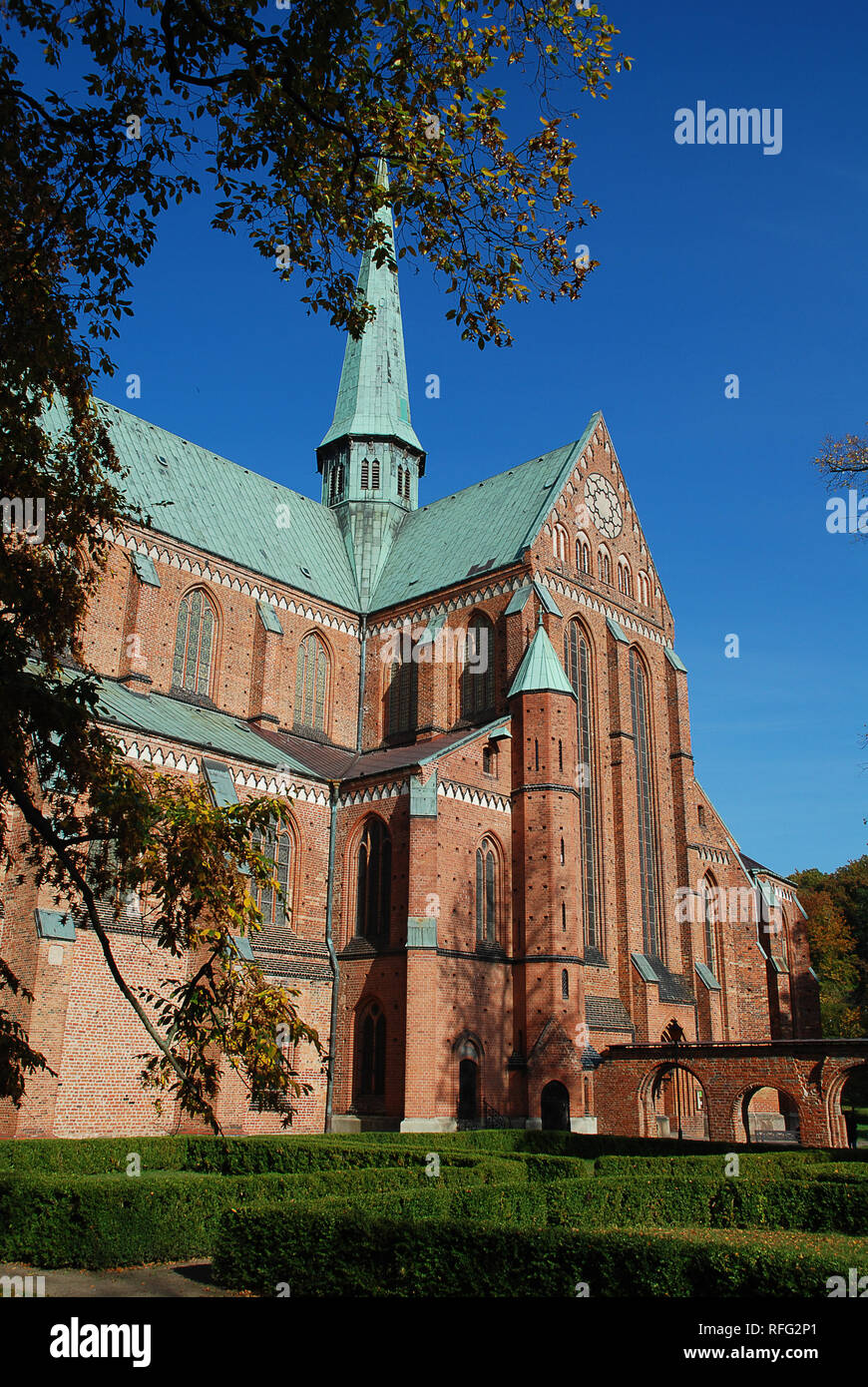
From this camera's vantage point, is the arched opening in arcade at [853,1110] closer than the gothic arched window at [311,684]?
Yes

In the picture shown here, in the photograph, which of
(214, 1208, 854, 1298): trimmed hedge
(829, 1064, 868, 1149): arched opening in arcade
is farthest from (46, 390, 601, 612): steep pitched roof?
(214, 1208, 854, 1298): trimmed hedge

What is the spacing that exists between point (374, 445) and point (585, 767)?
58.0ft

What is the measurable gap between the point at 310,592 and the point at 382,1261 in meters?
30.4

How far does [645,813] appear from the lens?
127 ft

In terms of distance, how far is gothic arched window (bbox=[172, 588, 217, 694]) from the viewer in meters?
34.3

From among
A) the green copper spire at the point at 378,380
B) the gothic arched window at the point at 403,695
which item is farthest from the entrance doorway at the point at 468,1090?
the green copper spire at the point at 378,380

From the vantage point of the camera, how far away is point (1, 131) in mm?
7957

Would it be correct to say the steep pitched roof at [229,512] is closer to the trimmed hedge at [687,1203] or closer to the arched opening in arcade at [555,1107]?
the arched opening in arcade at [555,1107]

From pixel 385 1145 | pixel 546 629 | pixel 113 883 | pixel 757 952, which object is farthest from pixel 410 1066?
pixel 113 883

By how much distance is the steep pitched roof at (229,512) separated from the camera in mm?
Result: 35875

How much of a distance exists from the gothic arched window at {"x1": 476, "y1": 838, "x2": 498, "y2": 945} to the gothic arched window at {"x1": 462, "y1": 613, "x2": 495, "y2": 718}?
560 cm

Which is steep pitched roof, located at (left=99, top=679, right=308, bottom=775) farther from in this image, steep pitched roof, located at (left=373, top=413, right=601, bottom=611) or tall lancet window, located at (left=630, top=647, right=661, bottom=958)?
tall lancet window, located at (left=630, top=647, right=661, bottom=958)

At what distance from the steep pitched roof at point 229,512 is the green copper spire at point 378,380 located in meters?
4.51

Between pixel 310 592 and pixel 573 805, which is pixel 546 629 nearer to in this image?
pixel 573 805
